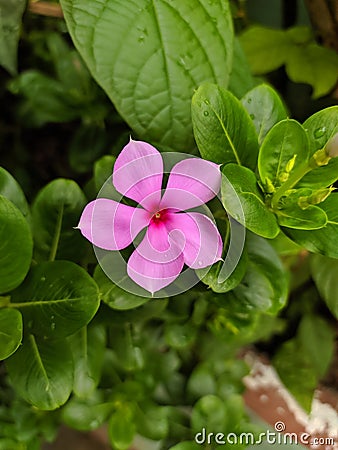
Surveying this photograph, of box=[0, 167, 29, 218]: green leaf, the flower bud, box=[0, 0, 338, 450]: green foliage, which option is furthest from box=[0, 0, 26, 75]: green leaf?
the flower bud

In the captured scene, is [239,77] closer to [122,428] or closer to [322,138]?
[322,138]

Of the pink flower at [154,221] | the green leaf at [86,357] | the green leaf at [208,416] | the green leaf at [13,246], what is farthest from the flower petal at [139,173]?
the green leaf at [208,416]

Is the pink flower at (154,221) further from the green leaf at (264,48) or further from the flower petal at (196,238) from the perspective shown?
the green leaf at (264,48)

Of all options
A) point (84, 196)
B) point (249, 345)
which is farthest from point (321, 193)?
point (249, 345)

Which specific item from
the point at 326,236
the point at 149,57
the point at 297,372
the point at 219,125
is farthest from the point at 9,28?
the point at 297,372

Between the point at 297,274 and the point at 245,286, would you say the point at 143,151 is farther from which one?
the point at 297,274

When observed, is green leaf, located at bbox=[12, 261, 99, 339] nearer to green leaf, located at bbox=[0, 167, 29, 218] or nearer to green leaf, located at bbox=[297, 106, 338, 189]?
green leaf, located at bbox=[0, 167, 29, 218]
